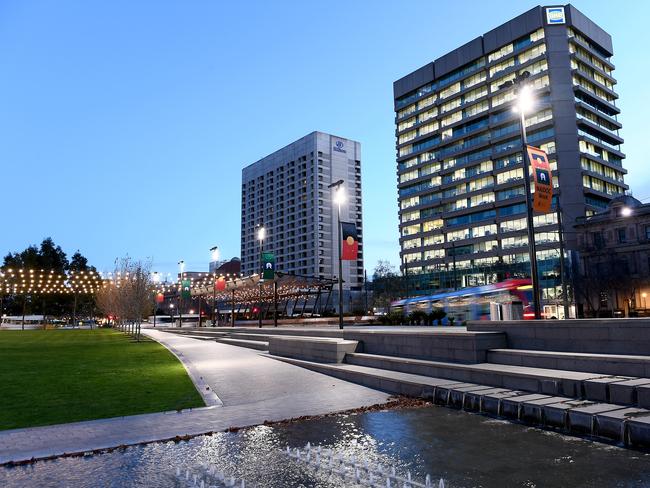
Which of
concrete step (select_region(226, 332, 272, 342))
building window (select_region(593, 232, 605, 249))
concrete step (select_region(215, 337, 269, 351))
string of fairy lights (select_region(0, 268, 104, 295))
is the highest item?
building window (select_region(593, 232, 605, 249))

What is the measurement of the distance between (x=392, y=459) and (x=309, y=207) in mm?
149762

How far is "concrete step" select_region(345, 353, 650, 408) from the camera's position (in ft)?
29.8

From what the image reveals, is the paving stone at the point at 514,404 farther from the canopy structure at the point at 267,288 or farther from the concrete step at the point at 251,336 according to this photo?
the canopy structure at the point at 267,288

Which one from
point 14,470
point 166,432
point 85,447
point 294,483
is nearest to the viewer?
point 294,483

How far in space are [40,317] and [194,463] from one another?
420 ft

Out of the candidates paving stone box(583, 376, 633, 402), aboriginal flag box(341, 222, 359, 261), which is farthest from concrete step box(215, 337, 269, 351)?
paving stone box(583, 376, 633, 402)

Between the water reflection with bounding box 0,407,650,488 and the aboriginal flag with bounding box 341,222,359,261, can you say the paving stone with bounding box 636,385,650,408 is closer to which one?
the water reflection with bounding box 0,407,650,488

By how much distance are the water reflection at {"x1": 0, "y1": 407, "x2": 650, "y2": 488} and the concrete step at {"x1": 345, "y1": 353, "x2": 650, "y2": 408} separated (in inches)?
66.9

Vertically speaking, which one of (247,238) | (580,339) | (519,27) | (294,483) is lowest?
(294,483)

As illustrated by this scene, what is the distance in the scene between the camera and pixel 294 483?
6.40 meters

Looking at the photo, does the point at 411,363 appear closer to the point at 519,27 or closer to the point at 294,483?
the point at 294,483

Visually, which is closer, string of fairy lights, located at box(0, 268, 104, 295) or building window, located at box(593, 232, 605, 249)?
string of fairy lights, located at box(0, 268, 104, 295)

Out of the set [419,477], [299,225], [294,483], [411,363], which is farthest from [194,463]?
[299,225]

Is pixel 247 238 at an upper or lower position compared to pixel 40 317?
upper
